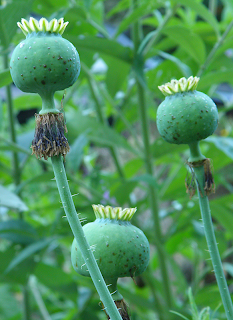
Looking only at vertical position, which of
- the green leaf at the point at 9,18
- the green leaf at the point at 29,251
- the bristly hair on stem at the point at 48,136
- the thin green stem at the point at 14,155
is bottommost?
the green leaf at the point at 29,251

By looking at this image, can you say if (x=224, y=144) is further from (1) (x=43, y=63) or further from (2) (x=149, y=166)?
(1) (x=43, y=63)

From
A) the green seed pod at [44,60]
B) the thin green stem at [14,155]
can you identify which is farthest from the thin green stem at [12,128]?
the green seed pod at [44,60]

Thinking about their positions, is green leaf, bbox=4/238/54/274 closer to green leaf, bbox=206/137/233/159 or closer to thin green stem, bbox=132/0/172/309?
thin green stem, bbox=132/0/172/309

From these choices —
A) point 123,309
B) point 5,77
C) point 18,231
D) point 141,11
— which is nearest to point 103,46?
point 141,11

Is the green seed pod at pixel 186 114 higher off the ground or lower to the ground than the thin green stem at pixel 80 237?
higher

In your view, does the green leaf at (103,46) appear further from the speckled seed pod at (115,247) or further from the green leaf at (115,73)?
the speckled seed pod at (115,247)

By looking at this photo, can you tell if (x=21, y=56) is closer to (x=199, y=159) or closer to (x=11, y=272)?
(x=199, y=159)

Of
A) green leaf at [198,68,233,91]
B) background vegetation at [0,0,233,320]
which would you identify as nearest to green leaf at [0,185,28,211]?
background vegetation at [0,0,233,320]
